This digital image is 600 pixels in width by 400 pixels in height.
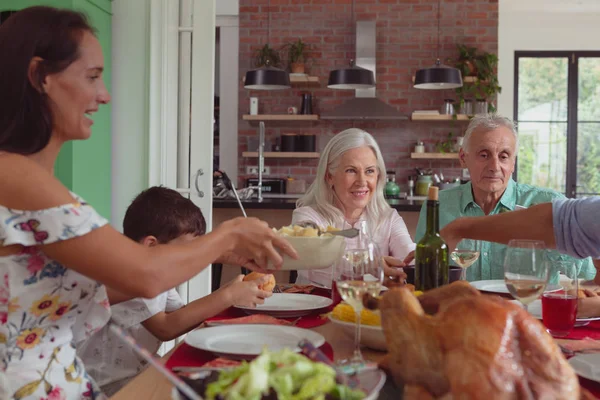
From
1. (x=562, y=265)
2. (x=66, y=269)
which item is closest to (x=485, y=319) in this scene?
(x=66, y=269)

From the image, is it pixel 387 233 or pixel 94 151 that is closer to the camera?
pixel 387 233

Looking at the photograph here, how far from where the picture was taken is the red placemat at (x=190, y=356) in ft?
3.84

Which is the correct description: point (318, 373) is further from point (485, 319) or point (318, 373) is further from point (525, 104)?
point (525, 104)

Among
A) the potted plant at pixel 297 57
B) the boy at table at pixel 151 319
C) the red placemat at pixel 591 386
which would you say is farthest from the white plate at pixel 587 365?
the potted plant at pixel 297 57

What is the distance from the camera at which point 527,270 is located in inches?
50.3

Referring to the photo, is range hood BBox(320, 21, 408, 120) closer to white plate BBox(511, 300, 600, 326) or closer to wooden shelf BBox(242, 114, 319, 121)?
wooden shelf BBox(242, 114, 319, 121)

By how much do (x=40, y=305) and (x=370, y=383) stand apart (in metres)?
0.68

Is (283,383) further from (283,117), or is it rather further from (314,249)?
(283,117)

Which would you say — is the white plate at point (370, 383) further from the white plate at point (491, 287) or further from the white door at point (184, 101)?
the white door at point (184, 101)

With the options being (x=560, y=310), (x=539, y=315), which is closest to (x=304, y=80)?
(x=539, y=315)

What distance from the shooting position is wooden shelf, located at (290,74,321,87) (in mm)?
7449

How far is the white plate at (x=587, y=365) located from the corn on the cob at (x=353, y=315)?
348 millimetres

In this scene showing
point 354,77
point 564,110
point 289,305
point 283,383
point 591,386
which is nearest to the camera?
point 283,383

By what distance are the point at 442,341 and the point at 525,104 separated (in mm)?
8359
